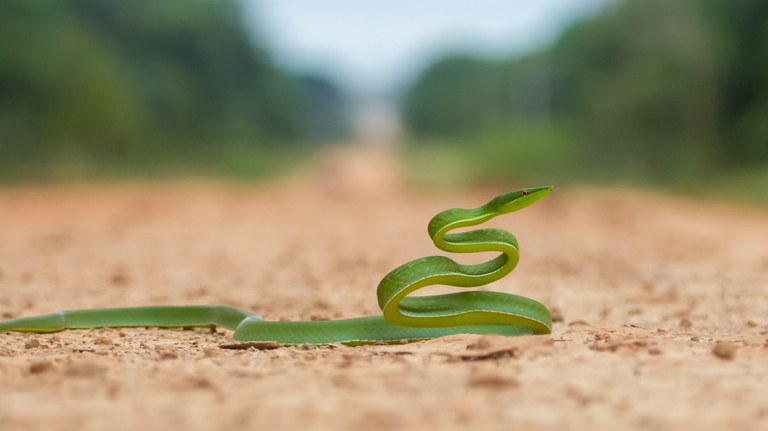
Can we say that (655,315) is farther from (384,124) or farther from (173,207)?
(384,124)

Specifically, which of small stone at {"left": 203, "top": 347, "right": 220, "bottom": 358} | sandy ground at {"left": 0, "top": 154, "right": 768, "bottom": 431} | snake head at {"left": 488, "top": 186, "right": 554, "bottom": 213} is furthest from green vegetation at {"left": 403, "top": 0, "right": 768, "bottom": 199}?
small stone at {"left": 203, "top": 347, "right": 220, "bottom": 358}

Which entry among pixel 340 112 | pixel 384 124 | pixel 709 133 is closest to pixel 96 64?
pixel 709 133

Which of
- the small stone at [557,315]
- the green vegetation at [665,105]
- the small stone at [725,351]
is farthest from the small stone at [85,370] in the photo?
the green vegetation at [665,105]

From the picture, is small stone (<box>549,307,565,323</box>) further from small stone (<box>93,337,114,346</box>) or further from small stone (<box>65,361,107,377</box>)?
small stone (<box>65,361,107,377</box>)

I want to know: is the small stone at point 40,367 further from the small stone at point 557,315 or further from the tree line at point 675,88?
the tree line at point 675,88

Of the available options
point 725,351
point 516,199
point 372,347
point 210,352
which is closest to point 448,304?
point 372,347

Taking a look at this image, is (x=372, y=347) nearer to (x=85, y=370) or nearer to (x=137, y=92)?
(x=85, y=370)
